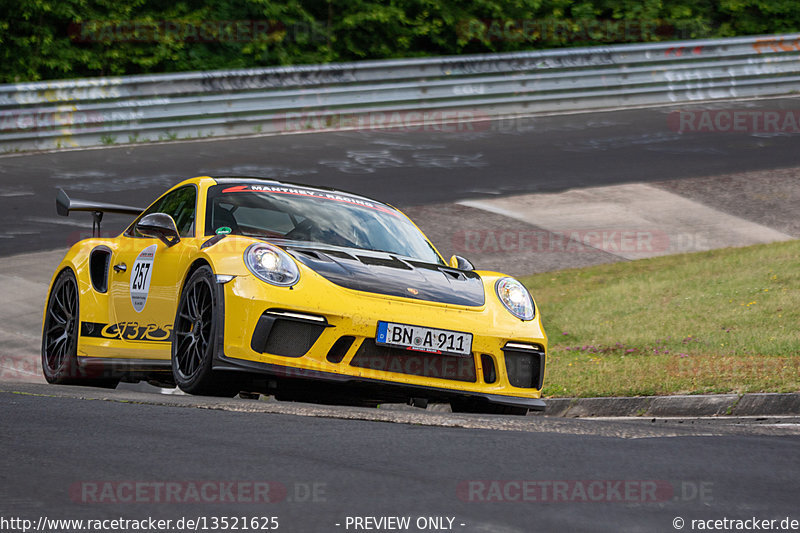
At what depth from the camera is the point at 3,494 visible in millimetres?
3617

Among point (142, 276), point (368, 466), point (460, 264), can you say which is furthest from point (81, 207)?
point (368, 466)

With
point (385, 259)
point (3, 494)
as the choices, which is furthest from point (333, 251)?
point (3, 494)

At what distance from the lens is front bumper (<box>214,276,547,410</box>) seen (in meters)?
5.82

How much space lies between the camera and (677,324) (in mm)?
10078

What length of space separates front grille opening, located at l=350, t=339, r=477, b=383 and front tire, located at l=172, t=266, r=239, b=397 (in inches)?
28.6

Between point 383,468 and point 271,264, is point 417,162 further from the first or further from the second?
point 383,468

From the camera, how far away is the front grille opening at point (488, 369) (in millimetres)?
6242

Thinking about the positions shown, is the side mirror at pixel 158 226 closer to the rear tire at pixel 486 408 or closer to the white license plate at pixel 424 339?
the white license plate at pixel 424 339

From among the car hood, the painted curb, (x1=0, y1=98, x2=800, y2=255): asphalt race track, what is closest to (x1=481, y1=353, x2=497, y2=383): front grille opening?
the car hood

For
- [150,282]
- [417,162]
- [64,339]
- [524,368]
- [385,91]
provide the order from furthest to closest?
[385,91] < [417,162] < [64,339] < [150,282] < [524,368]

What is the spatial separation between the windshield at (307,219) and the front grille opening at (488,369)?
1192 mm

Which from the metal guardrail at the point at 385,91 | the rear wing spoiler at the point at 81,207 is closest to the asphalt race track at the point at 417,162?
the metal guardrail at the point at 385,91

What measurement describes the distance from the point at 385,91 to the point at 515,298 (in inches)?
567

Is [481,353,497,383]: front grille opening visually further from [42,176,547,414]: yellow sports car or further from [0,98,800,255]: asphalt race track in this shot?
[0,98,800,255]: asphalt race track
